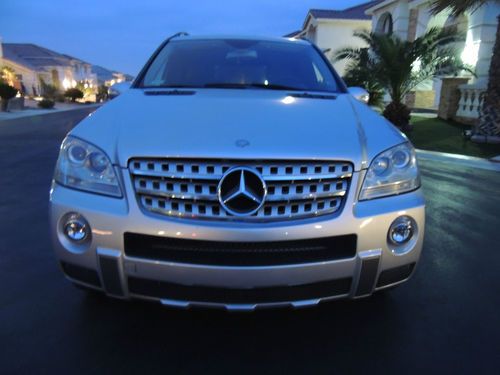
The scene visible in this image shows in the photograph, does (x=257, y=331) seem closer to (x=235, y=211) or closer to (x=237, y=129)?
(x=235, y=211)

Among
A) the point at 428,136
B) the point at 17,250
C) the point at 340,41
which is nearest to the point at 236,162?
the point at 17,250

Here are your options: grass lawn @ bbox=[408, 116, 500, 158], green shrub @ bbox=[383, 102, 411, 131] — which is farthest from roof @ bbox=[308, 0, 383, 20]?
green shrub @ bbox=[383, 102, 411, 131]

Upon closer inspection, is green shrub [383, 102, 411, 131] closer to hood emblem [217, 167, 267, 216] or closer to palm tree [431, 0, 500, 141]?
palm tree [431, 0, 500, 141]

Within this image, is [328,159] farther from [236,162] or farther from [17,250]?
[17,250]

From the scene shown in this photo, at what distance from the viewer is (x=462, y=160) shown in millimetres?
9242

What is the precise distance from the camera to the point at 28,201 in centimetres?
531

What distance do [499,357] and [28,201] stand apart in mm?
4968

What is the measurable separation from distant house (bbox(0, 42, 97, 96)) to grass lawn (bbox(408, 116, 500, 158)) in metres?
41.0

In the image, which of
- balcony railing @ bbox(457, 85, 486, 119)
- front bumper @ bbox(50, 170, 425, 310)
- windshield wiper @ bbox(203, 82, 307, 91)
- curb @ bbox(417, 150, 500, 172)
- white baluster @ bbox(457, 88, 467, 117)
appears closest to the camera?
front bumper @ bbox(50, 170, 425, 310)

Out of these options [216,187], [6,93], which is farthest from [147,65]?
[6,93]

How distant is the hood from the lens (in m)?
2.17

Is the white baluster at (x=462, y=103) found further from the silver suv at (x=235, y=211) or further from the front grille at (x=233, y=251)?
the front grille at (x=233, y=251)

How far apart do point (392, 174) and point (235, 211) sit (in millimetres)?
863

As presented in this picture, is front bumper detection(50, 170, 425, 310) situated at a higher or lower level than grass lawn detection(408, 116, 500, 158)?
higher
